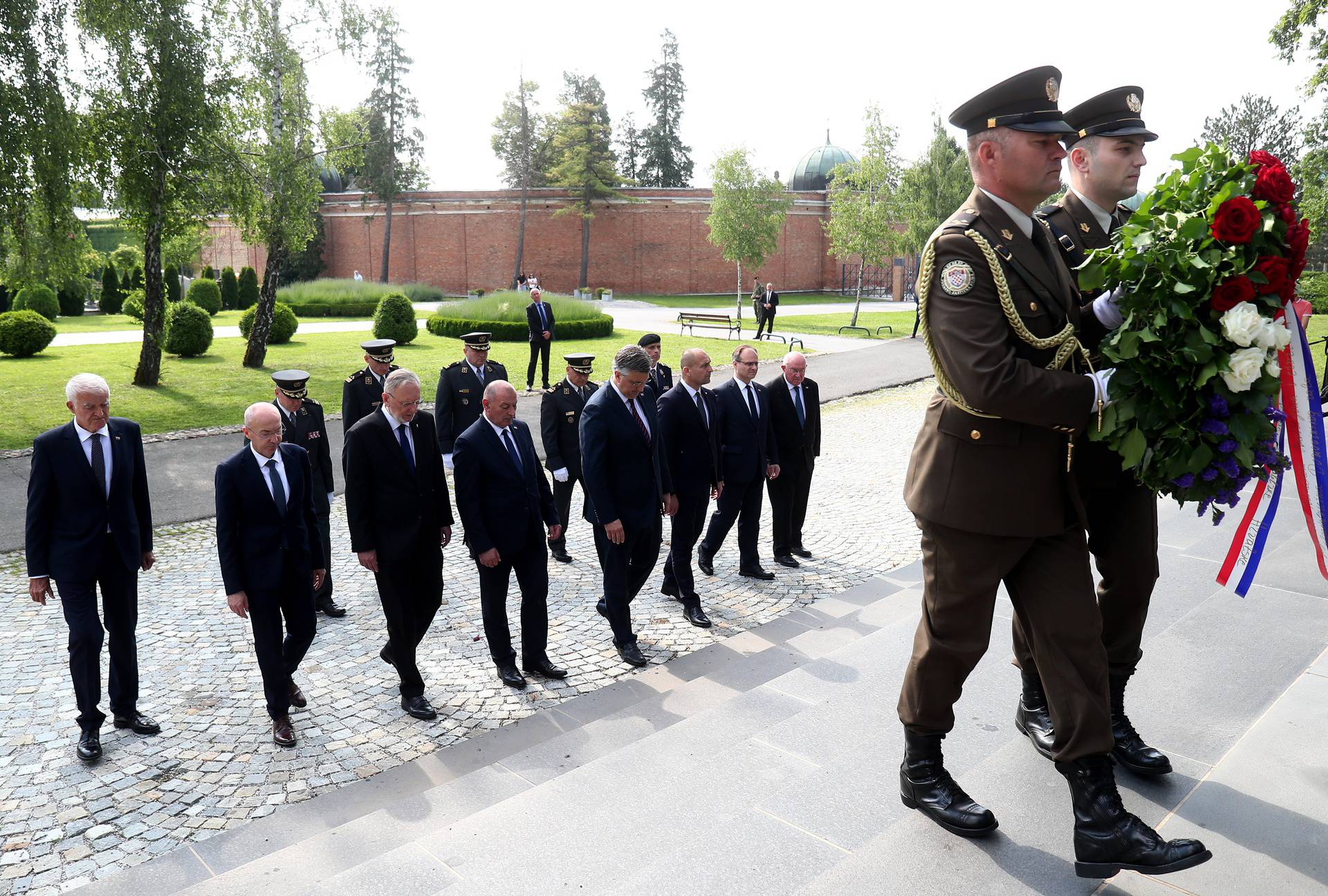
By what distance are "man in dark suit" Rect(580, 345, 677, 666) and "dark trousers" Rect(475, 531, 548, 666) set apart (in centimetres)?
49

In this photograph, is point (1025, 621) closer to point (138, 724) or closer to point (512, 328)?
point (138, 724)

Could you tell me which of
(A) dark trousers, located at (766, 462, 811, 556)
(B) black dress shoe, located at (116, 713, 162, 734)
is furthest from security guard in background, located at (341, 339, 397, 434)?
(B) black dress shoe, located at (116, 713, 162, 734)

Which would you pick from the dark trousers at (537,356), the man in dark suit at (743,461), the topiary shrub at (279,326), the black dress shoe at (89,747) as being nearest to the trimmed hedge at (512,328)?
the topiary shrub at (279,326)

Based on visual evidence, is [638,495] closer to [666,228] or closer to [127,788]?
[127,788]

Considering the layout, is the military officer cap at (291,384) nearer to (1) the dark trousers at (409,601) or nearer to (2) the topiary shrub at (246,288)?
(1) the dark trousers at (409,601)

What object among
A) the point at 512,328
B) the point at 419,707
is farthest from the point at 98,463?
the point at 512,328

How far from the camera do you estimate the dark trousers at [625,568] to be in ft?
20.8

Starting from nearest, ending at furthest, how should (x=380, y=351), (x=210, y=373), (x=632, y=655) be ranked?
(x=632, y=655) → (x=380, y=351) → (x=210, y=373)

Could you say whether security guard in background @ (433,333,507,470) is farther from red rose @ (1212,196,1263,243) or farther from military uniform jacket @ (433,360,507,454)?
red rose @ (1212,196,1263,243)

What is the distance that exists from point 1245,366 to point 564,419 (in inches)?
264

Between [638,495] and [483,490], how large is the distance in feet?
3.54

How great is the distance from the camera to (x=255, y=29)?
1880 centimetres

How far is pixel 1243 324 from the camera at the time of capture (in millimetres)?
2873

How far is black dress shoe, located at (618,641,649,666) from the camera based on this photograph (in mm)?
6211
